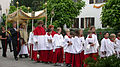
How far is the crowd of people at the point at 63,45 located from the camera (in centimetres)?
995

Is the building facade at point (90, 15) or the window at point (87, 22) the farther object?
the window at point (87, 22)

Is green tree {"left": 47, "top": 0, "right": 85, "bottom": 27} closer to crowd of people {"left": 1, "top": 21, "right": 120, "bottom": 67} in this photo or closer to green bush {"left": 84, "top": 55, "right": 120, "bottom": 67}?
crowd of people {"left": 1, "top": 21, "right": 120, "bottom": 67}

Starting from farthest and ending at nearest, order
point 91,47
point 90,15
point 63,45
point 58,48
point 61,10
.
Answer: point 90,15
point 61,10
point 58,48
point 63,45
point 91,47

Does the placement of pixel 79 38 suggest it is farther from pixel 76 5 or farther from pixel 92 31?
pixel 76 5

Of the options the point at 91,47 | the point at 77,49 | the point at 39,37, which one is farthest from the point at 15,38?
the point at 91,47

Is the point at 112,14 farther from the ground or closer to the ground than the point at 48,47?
farther from the ground

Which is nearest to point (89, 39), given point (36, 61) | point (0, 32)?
point (36, 61)

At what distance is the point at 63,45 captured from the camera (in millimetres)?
10938

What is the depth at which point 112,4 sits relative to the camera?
1795 centimetres

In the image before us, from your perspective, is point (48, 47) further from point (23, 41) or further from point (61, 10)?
point (61, 10)

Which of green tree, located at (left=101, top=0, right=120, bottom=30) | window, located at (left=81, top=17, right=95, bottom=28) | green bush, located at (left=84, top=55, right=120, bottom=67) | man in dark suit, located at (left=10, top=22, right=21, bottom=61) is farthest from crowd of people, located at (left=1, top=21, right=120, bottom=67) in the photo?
window, located at (left=81, top=17, right=95, bottom=28)

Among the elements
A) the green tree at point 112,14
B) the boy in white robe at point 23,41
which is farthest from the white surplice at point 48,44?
the green tree at point 112,14

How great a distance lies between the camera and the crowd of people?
32.7 feet

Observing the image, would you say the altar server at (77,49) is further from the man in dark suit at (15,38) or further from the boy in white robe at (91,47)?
the man in dark suit at (15,38)
